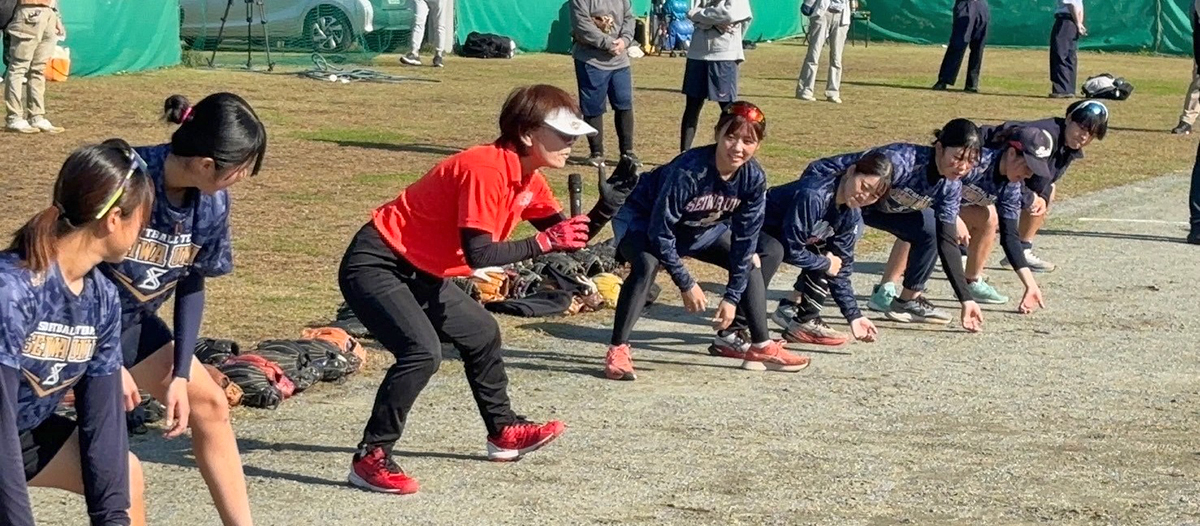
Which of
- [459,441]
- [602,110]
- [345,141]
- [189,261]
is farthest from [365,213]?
[189,261]

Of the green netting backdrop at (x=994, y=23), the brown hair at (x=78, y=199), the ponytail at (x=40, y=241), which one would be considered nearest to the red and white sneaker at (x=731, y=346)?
the brown hair at (x=78, y=199)

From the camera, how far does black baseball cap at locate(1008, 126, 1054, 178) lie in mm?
8992

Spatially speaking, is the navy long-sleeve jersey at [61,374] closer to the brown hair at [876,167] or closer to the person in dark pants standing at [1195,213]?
Answer: the brown hair at [876,167]

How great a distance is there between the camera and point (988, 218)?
372 inches

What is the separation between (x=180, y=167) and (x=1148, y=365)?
5.18m

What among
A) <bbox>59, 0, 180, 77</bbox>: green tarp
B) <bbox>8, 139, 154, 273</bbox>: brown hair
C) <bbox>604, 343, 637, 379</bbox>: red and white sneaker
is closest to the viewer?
<bbox>8, 139, 154, 273</bbox>: brown hair

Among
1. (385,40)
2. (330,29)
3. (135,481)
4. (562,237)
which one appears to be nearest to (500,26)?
(385,40)

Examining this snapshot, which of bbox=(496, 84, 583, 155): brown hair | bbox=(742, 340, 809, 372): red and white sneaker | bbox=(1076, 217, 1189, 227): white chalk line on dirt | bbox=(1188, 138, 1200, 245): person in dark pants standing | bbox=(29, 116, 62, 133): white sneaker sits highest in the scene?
bbox=(496, 84, 583, 155): brown hair

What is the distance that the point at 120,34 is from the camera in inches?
851

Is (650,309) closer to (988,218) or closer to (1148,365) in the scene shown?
(988,218)

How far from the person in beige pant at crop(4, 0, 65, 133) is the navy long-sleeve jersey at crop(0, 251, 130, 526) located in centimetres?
1148

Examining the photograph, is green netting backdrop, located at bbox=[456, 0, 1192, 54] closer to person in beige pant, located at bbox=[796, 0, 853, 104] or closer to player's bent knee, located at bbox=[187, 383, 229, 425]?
person in beige pant, located at bbox=[796, 0, 853, 104]

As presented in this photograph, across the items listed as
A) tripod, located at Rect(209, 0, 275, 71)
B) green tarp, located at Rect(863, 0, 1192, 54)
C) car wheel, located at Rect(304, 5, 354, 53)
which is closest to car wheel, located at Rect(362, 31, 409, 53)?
car wheel, located at Rect(304, 5, 354, 53)

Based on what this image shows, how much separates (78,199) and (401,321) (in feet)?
6.69
